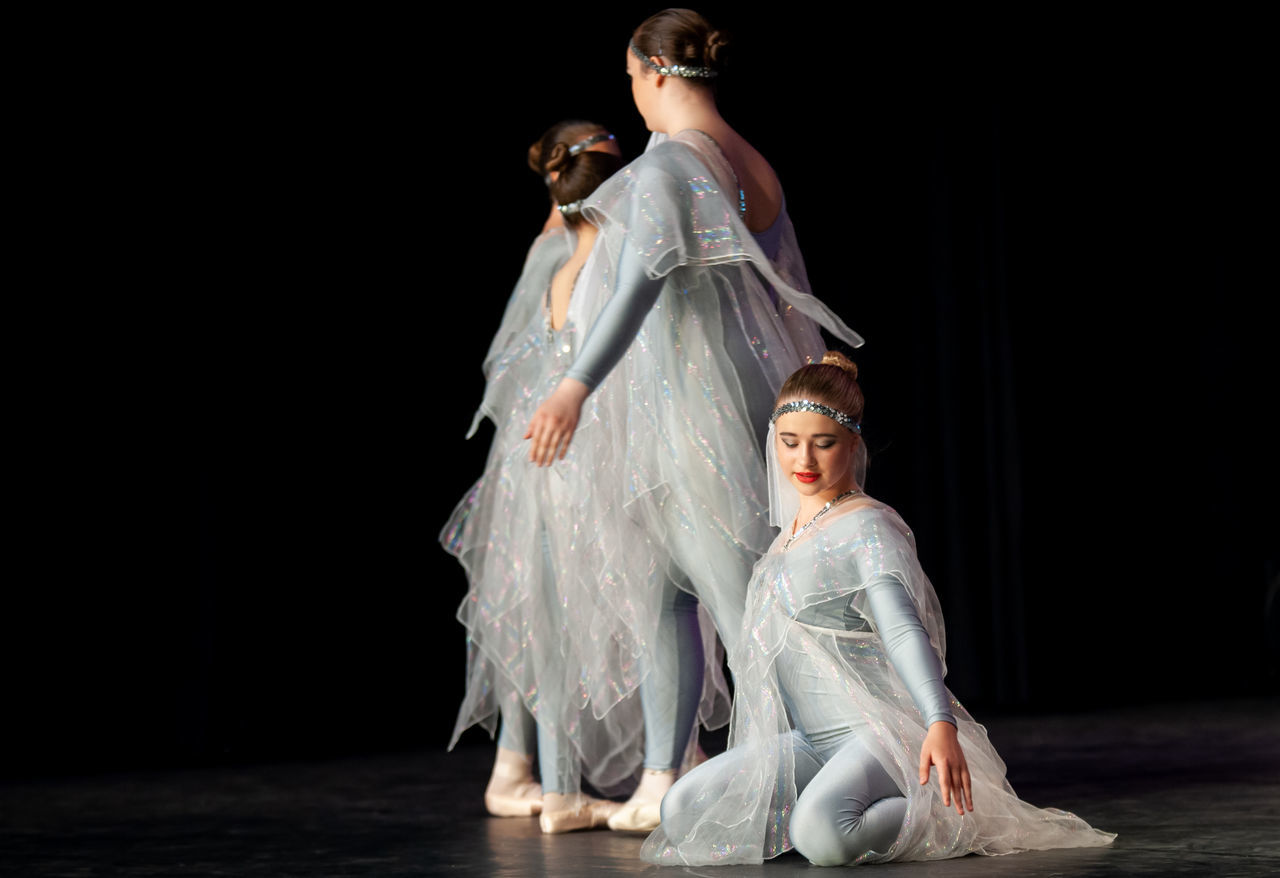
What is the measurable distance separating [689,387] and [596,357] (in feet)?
0.57

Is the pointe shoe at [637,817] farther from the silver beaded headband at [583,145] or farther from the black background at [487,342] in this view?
the black background at [487,342]

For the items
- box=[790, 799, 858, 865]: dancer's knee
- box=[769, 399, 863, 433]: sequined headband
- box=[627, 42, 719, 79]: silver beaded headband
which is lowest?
box=[790, 799, 858, 865]: dancer's knee

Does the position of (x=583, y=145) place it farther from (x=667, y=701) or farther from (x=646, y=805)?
(x=646, y=805)

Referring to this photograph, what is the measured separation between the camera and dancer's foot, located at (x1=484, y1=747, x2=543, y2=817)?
9.39 ft

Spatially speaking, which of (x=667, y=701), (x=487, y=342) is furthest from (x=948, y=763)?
(x=487, y=342)

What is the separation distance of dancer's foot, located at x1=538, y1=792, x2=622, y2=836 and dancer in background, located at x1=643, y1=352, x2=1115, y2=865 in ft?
1.40

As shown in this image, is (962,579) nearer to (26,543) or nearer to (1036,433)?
(1036,433)

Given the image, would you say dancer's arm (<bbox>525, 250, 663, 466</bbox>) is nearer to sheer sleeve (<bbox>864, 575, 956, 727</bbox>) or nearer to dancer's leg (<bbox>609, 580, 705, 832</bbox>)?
dancer's leg (<bbox>609, 580, 705, 832</bbox>)

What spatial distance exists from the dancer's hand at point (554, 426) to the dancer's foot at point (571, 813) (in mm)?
669

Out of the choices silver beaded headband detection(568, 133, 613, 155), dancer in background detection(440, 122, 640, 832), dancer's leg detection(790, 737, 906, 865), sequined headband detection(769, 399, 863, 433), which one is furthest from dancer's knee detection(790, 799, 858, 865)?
silver beaded headband detection(568, 133, 613, 155)

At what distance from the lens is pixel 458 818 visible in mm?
2805

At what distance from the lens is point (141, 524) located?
4.17 metres
